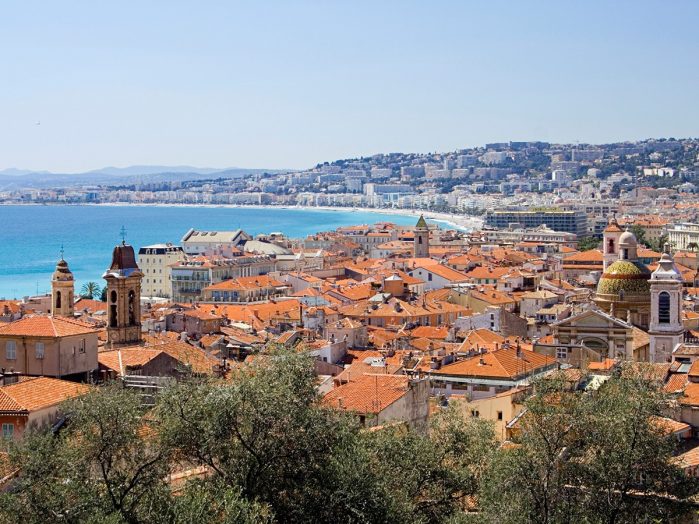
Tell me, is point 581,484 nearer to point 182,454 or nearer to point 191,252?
point 182,454

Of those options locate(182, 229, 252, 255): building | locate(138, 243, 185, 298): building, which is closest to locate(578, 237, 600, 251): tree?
locate(182, 229, 252, 255): building

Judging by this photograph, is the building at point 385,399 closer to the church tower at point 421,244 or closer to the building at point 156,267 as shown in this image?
the building at point 156,267

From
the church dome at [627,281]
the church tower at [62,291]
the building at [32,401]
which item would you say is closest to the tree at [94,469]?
the building at [32,401]

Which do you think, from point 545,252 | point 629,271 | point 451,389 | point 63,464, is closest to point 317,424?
point 63,464

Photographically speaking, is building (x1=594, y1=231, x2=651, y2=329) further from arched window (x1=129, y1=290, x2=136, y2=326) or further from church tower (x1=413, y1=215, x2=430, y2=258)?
church tower (x1=413, y1=215, x2=430, y2=258)

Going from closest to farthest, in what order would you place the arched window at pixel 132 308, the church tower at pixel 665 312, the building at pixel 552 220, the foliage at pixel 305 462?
the foliage at pixel 305 462
the arched window at pixel 132 308
the church tower at pixel 665 312
the building at pixel 552 220

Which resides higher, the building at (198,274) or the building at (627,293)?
the building at (627,293)
